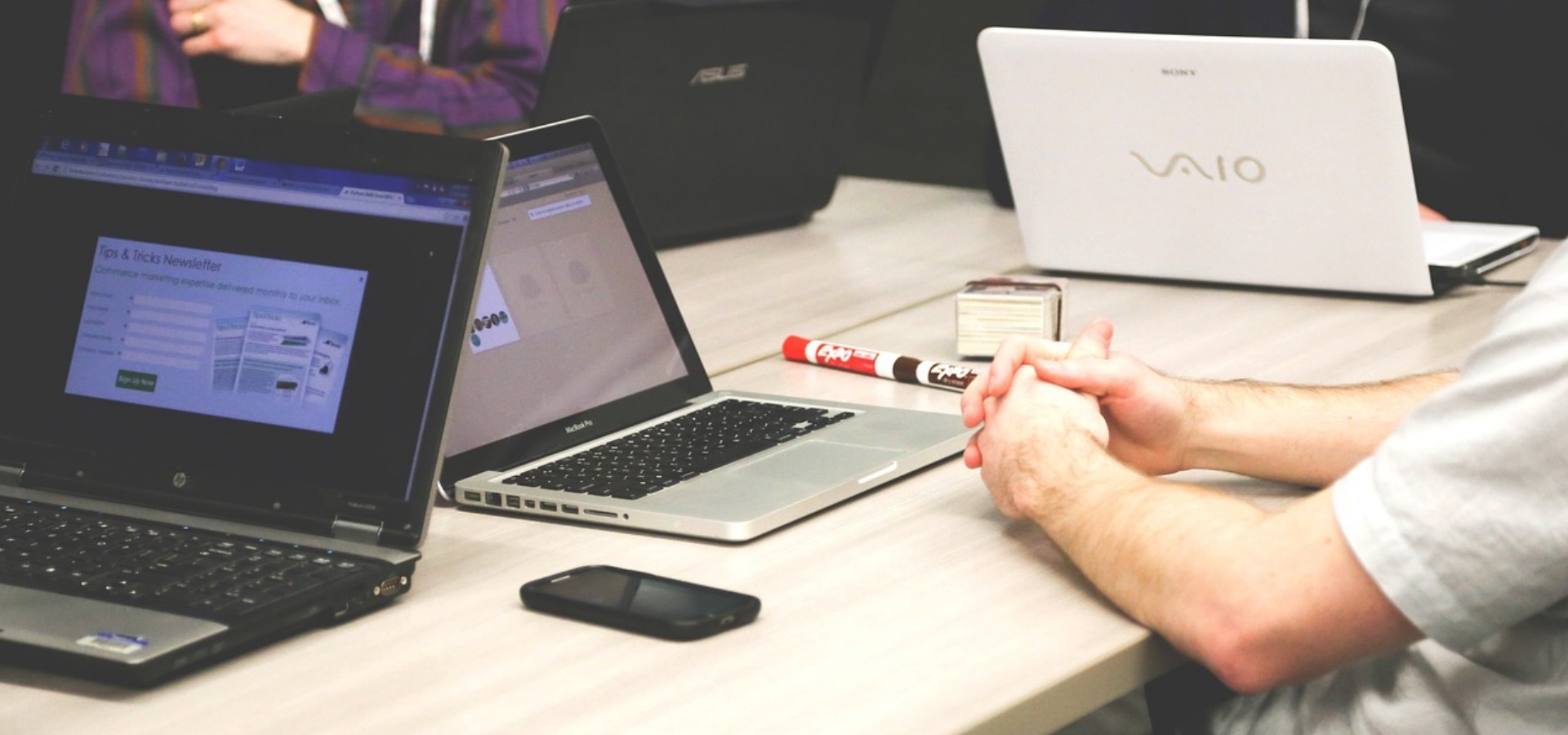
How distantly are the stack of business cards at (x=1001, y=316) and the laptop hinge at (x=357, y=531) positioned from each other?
2.23 feet

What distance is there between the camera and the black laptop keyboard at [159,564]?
99 cm

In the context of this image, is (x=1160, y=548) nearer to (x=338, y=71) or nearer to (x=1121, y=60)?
(x=1121, y=60)

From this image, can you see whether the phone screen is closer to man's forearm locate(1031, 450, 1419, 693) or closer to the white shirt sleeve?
man's forearm locate(1031, 450, 1419, 693)

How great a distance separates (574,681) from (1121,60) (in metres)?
1.04

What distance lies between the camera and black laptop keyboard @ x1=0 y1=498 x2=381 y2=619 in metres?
0.99

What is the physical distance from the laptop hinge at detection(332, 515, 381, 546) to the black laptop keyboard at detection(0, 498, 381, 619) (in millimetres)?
23

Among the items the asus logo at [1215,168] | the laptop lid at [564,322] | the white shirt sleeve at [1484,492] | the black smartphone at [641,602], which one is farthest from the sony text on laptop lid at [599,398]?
the asus logo at [1215,168]

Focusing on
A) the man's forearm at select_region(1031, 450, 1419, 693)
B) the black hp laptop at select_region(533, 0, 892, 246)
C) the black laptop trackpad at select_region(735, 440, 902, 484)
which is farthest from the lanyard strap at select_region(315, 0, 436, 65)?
the man's forearm at select_region(1031, 450, 1419, 693)

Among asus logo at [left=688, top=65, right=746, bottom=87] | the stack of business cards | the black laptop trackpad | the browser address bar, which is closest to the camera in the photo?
the browser address bar

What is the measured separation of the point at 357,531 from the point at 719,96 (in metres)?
1.05

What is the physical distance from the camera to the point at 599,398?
1.35 meters

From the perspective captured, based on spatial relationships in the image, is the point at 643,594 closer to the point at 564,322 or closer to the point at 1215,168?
the point at 564,322

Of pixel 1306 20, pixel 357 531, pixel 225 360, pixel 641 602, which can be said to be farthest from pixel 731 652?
pixel 1306 20

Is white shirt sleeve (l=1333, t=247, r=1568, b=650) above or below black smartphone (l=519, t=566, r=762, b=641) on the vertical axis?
above
